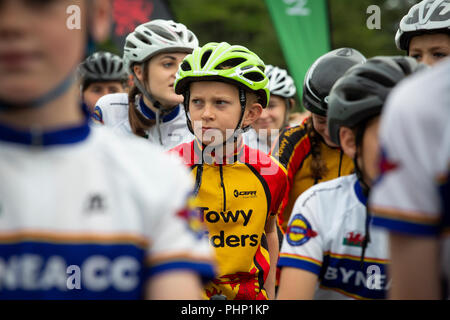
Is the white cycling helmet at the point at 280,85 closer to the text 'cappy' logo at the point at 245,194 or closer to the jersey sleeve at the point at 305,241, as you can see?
the text 'cappy' logo at the point at 245,194

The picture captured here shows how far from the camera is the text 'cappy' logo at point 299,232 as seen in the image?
13.9 feet

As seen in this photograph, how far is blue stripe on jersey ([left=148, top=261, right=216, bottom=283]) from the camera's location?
250cm

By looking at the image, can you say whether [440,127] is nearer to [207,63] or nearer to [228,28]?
[207,63]

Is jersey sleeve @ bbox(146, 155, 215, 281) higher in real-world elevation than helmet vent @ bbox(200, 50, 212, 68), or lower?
lower

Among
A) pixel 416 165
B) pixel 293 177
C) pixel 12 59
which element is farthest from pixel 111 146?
pixel 293 177

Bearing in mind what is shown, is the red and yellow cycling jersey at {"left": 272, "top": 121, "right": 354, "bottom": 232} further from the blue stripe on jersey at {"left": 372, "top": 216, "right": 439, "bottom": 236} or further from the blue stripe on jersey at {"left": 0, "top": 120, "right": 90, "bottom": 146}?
the blue stripe on jersey at {"left": 0, "top": 120, "right": 90, "bottom": 146}

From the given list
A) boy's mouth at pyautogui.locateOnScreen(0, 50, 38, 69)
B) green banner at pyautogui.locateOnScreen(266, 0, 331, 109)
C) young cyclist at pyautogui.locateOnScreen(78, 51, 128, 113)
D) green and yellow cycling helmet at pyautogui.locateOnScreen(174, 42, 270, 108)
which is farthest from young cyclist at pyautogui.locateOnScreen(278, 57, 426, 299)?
green banner at pyautogui.locateOnScreen(266, 0, 331, 109)

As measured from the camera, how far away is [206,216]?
590 centimetres

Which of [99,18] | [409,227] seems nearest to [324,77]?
[99,18]

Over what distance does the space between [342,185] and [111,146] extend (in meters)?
2.25

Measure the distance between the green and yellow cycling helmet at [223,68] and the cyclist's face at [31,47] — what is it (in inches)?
146

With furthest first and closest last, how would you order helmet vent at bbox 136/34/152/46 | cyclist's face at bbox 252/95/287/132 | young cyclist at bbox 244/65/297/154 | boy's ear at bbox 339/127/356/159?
cyclist's face at bbox 252/95/287/132 < young cyclist at bbox 244/65/297/154 < helmet vent at bbox 136/34/152/46 < boy's ear at bbox 339/127/356/159

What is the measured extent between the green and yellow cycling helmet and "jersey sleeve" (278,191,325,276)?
2118mm

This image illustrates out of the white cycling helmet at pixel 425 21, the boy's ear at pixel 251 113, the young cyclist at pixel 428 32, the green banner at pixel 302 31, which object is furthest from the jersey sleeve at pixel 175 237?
the green banner at pixel 302 31
